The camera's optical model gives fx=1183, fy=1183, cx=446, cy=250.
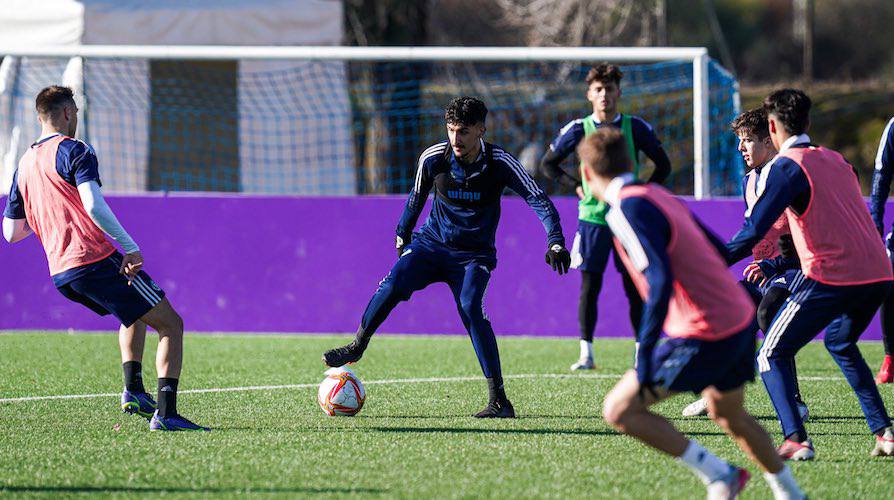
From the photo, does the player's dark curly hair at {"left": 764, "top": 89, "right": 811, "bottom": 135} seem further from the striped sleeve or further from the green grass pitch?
the striped sleeve

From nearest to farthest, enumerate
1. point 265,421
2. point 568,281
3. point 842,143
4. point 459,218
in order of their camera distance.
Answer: point 265,421 → point 459,218 → point 568,281 → point 842,143

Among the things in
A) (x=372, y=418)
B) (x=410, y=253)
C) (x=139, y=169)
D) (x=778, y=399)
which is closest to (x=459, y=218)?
(x=410, y=253)

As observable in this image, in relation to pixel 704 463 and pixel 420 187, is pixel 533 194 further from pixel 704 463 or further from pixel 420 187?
pixel 704 463

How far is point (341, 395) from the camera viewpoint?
732cm

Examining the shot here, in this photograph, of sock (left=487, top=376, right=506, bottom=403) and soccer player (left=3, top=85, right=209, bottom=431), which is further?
sock (left=487, top=376, right=506, bottom=403)

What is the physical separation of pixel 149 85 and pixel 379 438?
11967mm

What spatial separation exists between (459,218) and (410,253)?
1.30 ft

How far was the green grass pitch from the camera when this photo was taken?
17.7ft

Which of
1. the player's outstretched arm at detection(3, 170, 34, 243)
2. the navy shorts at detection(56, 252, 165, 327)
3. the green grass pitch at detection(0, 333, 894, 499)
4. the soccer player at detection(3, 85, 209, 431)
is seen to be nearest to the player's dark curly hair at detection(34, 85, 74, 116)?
the soccer player at detection(3, 85, 209, 431)

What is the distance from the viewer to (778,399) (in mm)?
6055

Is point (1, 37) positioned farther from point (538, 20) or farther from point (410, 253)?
point (538, 20)

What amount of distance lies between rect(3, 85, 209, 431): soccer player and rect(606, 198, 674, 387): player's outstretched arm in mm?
3092

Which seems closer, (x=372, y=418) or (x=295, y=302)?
(x=372, y=418)

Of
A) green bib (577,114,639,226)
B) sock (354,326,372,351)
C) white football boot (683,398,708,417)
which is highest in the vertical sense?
green bib (577,114,639,226)
